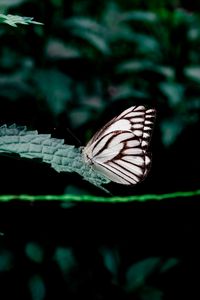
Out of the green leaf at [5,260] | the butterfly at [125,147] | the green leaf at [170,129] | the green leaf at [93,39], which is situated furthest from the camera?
the green leaf at [93,39]

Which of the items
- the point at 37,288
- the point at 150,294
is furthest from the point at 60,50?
the point at 150,294

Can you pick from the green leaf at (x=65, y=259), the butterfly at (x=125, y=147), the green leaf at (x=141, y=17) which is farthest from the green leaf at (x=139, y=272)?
the butterfly at (x=125, y=147)

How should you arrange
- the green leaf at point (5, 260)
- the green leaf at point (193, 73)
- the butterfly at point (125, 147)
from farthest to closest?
the green leaf at point (193, 73) → the green leaf at point (5, 260) → the butterfly at point (125, 147)

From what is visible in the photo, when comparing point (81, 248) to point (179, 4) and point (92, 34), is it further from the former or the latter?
point (179, 4)

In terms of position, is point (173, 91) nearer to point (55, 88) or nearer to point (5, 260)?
point (55, 88)

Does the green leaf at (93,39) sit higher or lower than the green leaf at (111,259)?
higher

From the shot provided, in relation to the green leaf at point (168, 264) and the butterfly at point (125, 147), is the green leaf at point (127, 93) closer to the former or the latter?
the green leaf at point (168, 264)

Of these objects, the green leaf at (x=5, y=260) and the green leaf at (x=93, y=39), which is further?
the green leaf at (x=93, y=39)
